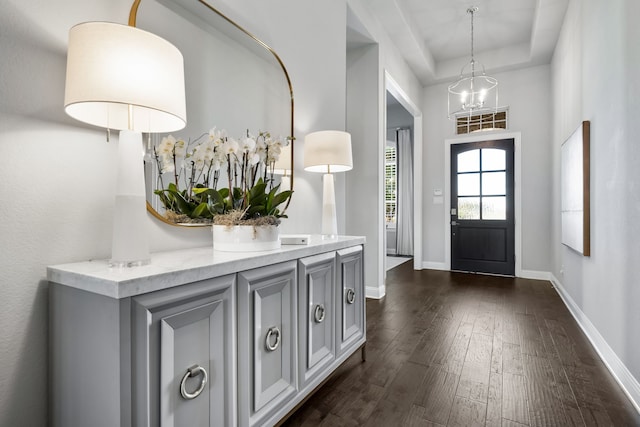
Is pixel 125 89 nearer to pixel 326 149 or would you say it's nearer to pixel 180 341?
pixel 180 341

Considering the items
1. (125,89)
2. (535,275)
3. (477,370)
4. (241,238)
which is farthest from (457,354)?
(535,275)

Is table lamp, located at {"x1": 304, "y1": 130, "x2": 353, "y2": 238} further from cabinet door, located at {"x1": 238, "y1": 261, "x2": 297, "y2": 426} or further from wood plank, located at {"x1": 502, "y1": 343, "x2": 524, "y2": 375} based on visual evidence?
wood plank, located at {"x1": 502, "y1": 343, "x2": 524, "y2": 375}

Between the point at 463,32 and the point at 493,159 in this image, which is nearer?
the point at 463,32

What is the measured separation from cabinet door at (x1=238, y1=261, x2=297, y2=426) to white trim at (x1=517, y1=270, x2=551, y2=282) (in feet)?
15.0

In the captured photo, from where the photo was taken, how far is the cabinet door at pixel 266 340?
117 cm

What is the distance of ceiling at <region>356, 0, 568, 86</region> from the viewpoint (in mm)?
3646

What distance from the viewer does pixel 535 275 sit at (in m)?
4.73

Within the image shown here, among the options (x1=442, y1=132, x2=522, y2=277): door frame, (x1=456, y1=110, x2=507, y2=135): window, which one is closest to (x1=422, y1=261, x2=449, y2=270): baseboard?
(x1=442, y1=132, x2=522, y2=277): door frame

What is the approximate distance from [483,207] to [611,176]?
303 centimetres

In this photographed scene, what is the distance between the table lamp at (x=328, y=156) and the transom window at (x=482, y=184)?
3583 millimetres

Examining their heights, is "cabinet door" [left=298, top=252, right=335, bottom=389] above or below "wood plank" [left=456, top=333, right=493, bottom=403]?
above

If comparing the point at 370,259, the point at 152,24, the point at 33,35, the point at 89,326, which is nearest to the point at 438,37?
the point at 370,259

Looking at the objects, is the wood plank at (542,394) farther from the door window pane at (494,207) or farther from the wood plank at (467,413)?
the door window pane at (494,207)

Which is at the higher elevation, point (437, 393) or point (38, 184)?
point (38, 184)
